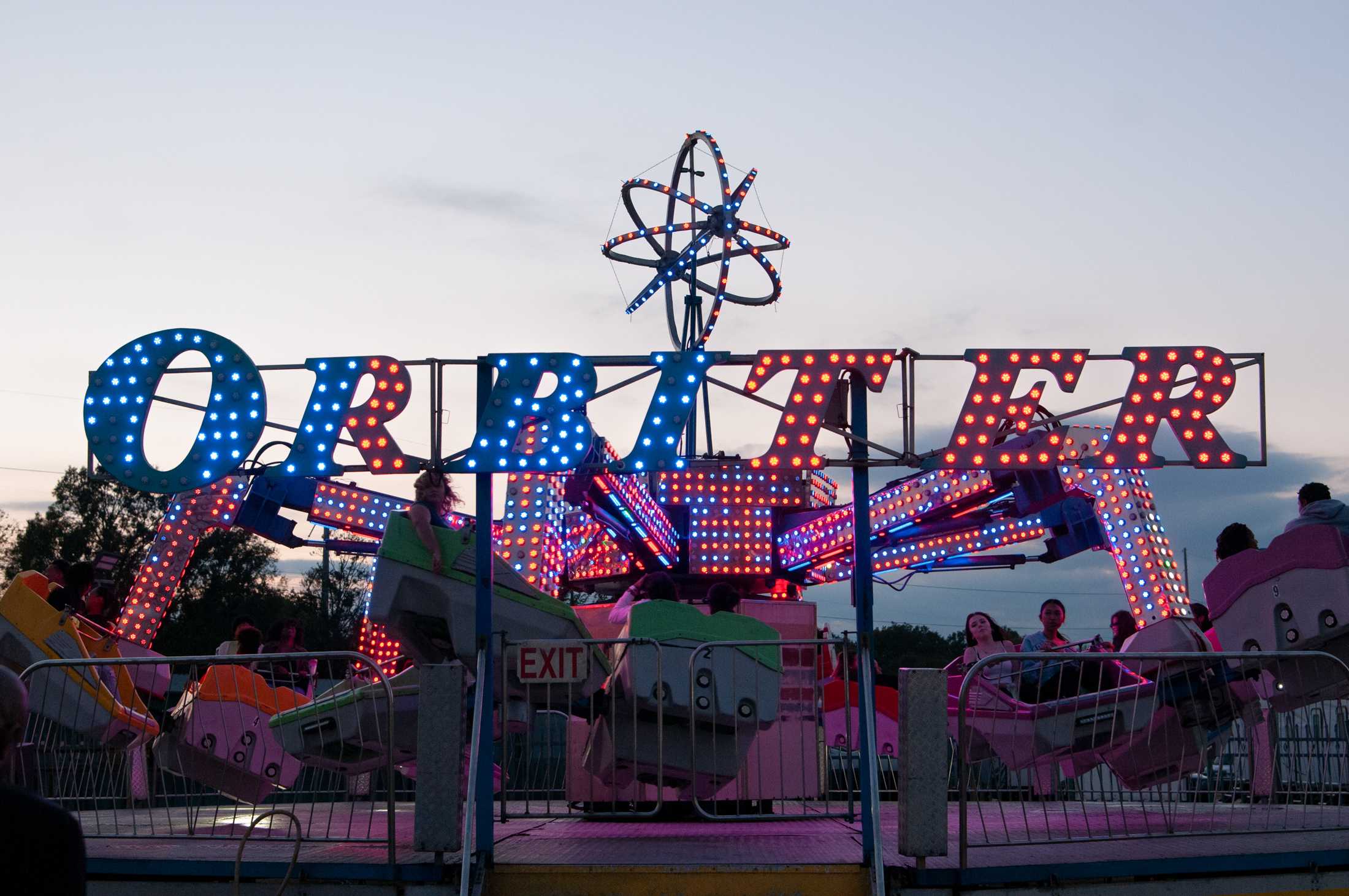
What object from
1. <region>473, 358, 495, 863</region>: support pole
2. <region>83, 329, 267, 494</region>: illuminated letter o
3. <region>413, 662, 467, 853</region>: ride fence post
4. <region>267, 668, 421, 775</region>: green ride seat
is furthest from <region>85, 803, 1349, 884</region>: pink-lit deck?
<region>83, 329, 267, 494</region>: illuminated letter o

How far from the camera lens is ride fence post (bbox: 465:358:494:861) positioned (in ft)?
22.0

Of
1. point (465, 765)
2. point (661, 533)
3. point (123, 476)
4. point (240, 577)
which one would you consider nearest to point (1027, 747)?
point (465, 765)

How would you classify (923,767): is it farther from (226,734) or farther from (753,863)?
(226,734)

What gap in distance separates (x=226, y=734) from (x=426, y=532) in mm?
1698

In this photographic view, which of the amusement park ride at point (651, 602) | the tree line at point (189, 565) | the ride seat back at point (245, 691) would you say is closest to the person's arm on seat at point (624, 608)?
the amusement park ride at point (651, 602)

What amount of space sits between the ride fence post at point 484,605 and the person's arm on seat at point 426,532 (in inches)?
15.1

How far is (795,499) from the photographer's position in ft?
54.5

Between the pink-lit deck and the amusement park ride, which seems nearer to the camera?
the pink-lit deck

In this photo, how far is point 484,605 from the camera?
725 centimetres

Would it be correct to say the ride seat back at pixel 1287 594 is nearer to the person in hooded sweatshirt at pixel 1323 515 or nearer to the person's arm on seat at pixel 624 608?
the person in hooded sweatshirt at pixel 1323 515

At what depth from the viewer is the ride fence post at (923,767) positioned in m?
6.25

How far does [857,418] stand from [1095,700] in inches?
83.0

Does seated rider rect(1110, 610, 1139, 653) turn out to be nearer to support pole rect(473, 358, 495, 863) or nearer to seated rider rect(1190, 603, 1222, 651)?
seated rider rect(1190, 603, 1222, 651)

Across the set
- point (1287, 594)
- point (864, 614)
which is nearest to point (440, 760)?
point (864, 614)
